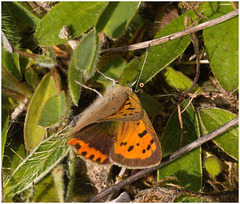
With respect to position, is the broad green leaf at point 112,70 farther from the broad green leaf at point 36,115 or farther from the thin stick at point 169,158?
the thin stick at point 169,158

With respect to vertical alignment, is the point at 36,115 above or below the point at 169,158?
above

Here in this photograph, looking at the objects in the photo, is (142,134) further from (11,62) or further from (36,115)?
(11,62)

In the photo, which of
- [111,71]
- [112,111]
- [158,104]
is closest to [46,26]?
[111,71]

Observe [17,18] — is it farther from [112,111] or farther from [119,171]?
[119,171]

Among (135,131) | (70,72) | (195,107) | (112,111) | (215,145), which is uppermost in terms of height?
(70,72)

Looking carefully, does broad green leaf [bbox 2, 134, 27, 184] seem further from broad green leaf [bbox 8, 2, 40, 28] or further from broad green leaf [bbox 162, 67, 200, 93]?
broad green leaf [bbox 162, 67, 200, 93]

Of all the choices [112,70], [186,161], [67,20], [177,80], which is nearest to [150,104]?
[177,80]

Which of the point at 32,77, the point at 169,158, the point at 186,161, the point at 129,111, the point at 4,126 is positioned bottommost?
the point at 186,161
